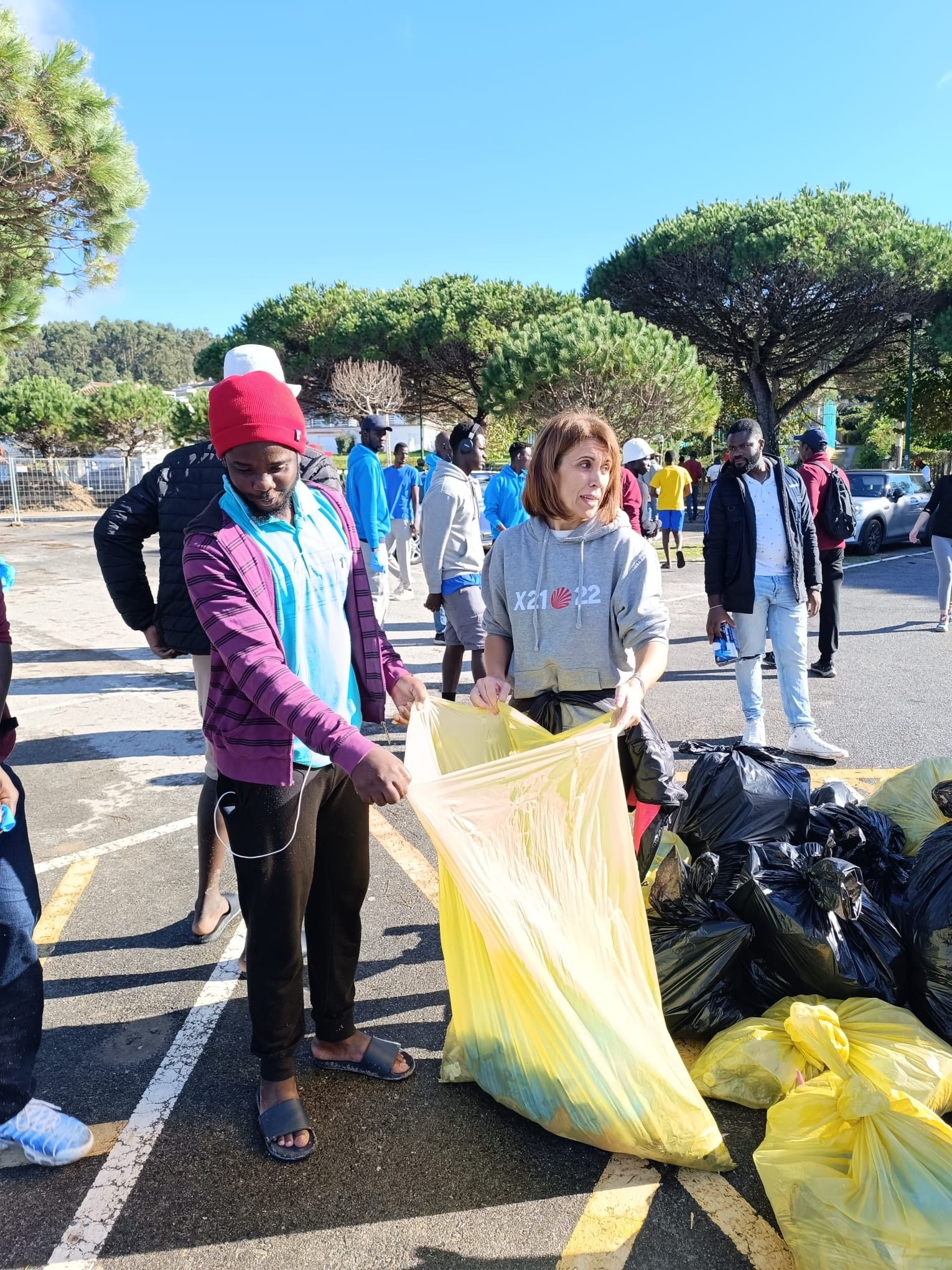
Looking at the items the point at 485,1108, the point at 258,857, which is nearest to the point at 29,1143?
the point at 258,857

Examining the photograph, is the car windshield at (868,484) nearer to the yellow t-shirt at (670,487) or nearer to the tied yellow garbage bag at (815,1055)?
the yellow t-shirt at (670,487)

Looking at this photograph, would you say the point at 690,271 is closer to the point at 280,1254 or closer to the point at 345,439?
the point at 345,439

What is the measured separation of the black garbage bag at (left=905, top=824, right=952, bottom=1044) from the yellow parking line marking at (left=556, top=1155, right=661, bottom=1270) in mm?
806

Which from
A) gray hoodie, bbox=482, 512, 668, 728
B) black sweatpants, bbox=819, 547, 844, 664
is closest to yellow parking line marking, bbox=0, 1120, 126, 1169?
gray hoodie, bbox=482, 512, 668, 728

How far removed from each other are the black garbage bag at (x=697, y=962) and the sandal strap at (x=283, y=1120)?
98 cm

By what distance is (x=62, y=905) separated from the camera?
132 inches

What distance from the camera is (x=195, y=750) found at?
16.9ft

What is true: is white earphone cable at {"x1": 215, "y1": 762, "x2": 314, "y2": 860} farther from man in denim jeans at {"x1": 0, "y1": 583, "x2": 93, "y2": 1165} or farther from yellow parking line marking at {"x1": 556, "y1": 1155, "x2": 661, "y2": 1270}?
yellow parking line marking at {"x1": 556, "y1": 1155, "x2": 661, "y2": 1270}

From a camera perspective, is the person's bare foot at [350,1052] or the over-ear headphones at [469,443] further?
the over-ear headphones at [469,443]

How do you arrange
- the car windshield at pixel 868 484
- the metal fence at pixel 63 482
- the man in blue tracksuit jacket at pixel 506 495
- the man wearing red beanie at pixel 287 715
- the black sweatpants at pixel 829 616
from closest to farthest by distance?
the man wearing red beanie at pixel 287 715, the black sweatpants at pixel 829 616, the man in blue tracksuit jacket at pixel 506 495, the car windshield at pixel 868 484, the metal fence at pixel 63 482

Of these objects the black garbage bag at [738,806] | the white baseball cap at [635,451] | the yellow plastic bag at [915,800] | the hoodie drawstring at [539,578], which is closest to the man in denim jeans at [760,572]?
the yellow plastic bag at [915,800]

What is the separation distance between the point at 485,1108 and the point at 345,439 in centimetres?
4482

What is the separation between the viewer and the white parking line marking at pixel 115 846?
146 inches

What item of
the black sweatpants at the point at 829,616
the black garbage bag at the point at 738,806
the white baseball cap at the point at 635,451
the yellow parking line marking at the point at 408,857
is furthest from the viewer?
the white baseball cap at the point at 635,451
